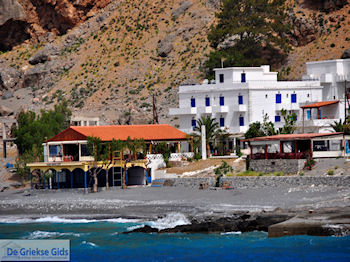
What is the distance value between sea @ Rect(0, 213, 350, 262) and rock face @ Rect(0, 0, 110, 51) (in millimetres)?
88432

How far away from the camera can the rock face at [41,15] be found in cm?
13000

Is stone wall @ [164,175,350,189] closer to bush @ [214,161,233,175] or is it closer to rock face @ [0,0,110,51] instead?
bush @ [214,161,233,175]

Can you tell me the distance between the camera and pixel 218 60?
91.4 m

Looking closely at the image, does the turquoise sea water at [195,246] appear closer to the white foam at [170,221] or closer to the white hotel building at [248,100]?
the white foam at [170,221]

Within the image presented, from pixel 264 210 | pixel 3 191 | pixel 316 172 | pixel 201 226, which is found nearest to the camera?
pixel 201 226

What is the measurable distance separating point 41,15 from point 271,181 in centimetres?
8694

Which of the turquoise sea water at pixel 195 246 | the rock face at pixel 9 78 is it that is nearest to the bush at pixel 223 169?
the turquoise sea water at pixel 195 246

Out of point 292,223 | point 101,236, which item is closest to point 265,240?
point 292,223

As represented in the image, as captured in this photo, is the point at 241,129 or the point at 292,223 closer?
the point at 292,223

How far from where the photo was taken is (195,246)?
40.1 metres

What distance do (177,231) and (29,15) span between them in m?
96.4

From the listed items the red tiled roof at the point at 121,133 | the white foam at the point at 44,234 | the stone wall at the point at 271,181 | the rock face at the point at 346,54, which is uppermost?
the rock face at the point at 346,54

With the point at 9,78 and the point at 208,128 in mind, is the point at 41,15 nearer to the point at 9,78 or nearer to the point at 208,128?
the point at 9,78

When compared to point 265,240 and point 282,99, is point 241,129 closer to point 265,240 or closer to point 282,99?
point 282,99
